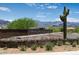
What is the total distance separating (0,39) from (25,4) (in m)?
0.34

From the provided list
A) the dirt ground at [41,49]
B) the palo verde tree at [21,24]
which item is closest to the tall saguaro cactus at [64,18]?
the dirt ground at [41,49]

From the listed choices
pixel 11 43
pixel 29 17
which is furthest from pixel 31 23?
pixel 11 43

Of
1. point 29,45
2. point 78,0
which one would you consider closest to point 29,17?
point 29,45

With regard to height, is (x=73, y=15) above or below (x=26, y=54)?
above

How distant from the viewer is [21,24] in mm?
2428

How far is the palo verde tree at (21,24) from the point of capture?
242 centimetres

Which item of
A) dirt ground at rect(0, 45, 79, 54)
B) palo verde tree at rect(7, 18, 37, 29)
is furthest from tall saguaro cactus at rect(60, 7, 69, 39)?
palo verde tree at rect(7, 18, 37, 29)

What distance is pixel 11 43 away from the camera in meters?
2.44

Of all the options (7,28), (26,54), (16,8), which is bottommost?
(26,54)

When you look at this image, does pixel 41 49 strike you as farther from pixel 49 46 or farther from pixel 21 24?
pixel 21 24

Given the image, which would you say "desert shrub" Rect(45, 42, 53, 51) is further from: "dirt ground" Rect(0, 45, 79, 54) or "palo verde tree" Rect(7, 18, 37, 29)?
"palo verde tree" Rect(7, 18, 37, 29)

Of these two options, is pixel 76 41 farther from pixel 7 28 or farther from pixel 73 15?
pixel 7 28

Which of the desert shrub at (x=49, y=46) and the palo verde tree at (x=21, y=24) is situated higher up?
the palo verde tree at (x=21, y=24)

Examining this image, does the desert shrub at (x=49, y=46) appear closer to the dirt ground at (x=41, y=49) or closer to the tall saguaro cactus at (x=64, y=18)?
the dirt ground at (x=41, y=49)
